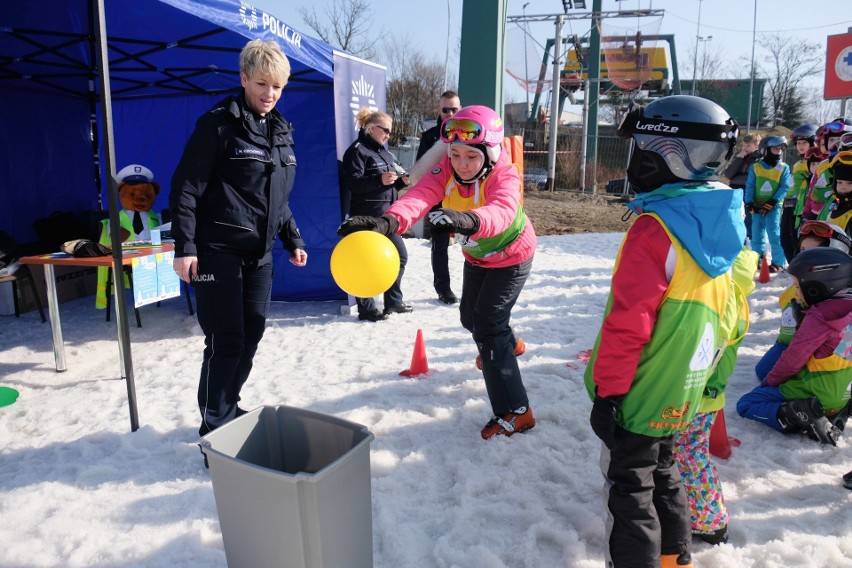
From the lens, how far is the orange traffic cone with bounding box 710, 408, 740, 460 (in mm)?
3286

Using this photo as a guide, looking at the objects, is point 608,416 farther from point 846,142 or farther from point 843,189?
point 846,142

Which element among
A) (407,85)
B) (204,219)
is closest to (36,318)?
(204,219)

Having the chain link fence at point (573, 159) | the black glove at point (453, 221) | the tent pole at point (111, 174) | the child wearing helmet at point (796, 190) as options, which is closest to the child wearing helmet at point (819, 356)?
the black glove at point (453, 221)

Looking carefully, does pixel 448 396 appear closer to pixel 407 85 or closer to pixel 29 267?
pixel 29 267

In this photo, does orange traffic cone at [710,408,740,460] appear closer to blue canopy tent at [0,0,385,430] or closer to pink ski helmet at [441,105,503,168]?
pink ski helmet at [441,105,503,168]

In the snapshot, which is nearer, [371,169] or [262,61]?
[262,61]

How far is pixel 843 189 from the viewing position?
4.66m

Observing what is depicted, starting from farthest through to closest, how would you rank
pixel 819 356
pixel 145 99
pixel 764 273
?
pixel 764 273 < pixel 145 99 < pixel 819 356

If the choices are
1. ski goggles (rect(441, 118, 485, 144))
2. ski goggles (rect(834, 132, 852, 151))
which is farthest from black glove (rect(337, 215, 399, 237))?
ski goggles (rect(834, 132, 852, 151))

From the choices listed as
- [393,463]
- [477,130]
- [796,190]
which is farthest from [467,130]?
[796,190]

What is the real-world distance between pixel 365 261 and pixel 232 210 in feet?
3.73

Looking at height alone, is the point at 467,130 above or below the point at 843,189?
above

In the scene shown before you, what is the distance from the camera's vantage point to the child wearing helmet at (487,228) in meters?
2.95

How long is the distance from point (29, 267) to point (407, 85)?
3049 cm
